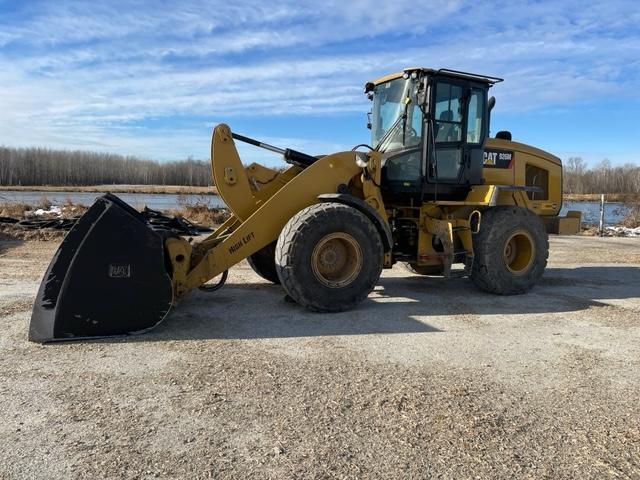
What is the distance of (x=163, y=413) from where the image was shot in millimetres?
3469

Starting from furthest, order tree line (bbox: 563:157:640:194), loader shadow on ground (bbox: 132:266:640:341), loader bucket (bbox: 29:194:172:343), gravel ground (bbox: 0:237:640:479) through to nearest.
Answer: tree line (bbox: 563:157:640:194), loader shadow on ground (bbox: 132:266:640:341), loader bucket (bbox: 29:194:172:343), gravel ground (bbox: 0:237:640:479)

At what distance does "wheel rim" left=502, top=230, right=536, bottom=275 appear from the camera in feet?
25.0

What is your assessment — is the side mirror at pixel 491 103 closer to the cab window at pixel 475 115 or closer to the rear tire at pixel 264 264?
the cab window at pixel 475 115

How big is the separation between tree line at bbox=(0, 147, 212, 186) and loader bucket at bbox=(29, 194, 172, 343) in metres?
57.7

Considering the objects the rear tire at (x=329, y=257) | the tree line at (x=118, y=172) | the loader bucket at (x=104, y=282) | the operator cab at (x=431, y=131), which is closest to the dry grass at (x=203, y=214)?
the operator cab at (x=431, y=131)

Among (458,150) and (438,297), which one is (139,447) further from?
(458,150)

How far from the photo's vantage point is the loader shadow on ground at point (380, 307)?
545 centimetres

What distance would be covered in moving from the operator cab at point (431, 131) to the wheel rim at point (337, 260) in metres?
1.46

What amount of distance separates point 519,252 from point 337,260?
3.10m

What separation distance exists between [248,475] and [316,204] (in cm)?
384

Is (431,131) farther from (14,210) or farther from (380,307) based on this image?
(14,210)

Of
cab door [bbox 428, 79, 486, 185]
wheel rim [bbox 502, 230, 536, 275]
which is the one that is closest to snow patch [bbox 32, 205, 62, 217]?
cab door [bbox 428, 79, 486, 185]

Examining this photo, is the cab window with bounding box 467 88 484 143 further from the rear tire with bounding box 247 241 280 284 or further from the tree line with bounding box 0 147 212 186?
the tree line with bounding box 0 147 212 186

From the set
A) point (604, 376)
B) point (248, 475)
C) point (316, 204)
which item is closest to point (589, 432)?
point (604, 376)
